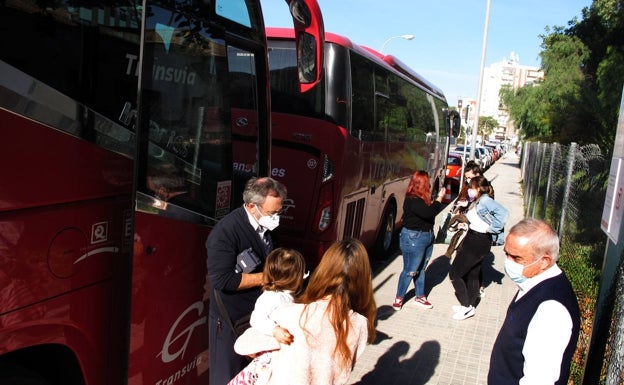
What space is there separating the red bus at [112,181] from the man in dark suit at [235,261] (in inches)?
8.4

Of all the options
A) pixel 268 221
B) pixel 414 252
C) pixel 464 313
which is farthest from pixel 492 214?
pixel 268 221

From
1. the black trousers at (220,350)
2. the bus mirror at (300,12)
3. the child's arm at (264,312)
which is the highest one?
the bus mirror at (300,12)

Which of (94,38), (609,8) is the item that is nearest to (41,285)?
(94,38)

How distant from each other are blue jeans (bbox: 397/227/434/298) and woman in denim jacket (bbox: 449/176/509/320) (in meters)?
0.40

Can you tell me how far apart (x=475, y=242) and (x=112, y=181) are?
451cm

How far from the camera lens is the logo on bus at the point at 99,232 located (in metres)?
2.59

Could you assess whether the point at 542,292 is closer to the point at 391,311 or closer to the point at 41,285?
the point at 41,285

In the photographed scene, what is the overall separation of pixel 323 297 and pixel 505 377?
1.02 metres

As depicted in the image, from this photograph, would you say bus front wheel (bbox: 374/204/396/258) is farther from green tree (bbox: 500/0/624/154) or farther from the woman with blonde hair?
the woman with blonde hair

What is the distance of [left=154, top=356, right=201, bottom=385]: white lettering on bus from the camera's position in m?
3.15

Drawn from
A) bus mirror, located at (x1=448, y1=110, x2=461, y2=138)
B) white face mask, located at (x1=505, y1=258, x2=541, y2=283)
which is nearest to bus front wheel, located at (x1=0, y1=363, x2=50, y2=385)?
white face mask, located at (x1=505, y1=258, x2=541, y2=283)

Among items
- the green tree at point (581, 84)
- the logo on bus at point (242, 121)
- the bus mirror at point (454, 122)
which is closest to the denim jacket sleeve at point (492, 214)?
the logo on bus at point (242, 121)

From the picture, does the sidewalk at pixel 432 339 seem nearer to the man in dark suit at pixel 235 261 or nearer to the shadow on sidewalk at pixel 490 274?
the shadow on sidewalk at pixel 490 274

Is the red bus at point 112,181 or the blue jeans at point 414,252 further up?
the red bus at point 112,181
